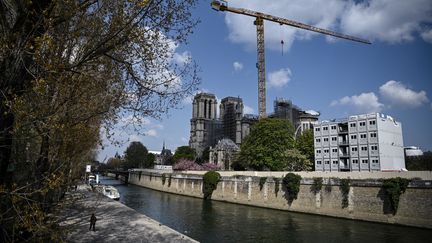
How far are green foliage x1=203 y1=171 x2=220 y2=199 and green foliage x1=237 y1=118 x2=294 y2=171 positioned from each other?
29.9 ft

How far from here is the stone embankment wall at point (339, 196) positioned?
29438 mm

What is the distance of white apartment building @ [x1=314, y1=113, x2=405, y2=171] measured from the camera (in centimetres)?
6147

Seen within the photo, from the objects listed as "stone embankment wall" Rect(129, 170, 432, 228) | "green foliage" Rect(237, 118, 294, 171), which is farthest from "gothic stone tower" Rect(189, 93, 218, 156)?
"stone embankment wall" Rect(129, 170, 432, 228)

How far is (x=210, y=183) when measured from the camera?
56312mm

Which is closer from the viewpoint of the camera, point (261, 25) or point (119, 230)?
point (119, 230)

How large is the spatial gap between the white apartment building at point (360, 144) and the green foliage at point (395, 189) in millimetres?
31643

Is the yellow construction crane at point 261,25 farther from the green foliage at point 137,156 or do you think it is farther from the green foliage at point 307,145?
the green foliage at point 137,156

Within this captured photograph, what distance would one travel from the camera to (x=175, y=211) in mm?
41156

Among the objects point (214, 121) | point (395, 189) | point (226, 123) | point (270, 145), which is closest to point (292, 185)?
point (395, 189)

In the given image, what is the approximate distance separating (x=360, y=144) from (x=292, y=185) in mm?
29680

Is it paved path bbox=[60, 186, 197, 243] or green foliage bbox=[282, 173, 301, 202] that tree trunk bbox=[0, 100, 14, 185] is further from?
green foliage bbox=[282, 173, 301, 202]

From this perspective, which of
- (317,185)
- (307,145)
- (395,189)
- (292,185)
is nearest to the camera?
(395,189)

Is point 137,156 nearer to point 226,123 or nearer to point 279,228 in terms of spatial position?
point 226,123

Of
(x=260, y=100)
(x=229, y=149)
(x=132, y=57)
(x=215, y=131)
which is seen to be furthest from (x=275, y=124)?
(x=215, y=131)
